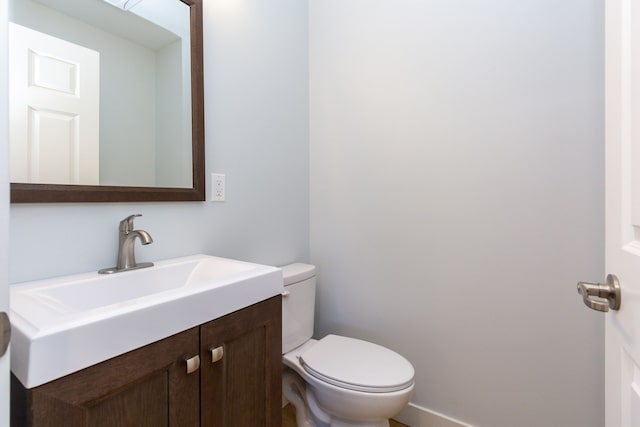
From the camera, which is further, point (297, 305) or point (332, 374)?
point (297, 305)

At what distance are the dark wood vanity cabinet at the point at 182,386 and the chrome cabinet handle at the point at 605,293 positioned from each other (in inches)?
28.6

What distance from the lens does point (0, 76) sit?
1.10 feet

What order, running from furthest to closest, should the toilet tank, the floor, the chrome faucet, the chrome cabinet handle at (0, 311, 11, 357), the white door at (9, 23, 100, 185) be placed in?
the floor < the toilet tank < the chrome faucet < the white door at (9, 23, 100, 185) < the chrome cabinet handle at (0, 311, 11, 357)

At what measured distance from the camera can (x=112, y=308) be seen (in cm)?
58

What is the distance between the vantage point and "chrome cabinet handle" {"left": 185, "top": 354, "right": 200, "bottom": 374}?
66cm

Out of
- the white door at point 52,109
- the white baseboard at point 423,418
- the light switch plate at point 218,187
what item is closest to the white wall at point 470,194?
the white baseboard at point 423,418

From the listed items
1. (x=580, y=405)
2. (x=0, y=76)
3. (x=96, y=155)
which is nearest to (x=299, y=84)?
(x=96, y=155)

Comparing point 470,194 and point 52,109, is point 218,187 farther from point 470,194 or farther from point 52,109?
point 470,194

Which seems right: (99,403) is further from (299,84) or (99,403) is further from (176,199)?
(299,84)

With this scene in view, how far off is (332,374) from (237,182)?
0.88 metres


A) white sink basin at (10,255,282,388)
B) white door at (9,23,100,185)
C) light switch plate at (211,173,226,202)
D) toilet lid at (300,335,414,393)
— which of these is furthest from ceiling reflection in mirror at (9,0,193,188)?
toilet lid at (300,335,414,393)

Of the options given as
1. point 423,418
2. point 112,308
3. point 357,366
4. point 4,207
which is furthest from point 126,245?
point 423,418

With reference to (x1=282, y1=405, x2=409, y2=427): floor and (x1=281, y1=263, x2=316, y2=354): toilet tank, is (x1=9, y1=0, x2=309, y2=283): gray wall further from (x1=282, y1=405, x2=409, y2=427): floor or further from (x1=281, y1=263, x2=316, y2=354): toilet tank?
(x1=282, y1=405, x2=409, y2=427): floor

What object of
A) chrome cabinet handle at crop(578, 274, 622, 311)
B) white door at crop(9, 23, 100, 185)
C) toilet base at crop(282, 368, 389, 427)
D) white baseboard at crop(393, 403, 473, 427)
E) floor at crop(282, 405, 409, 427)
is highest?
white door at crop(9, 23, 100, 185)
